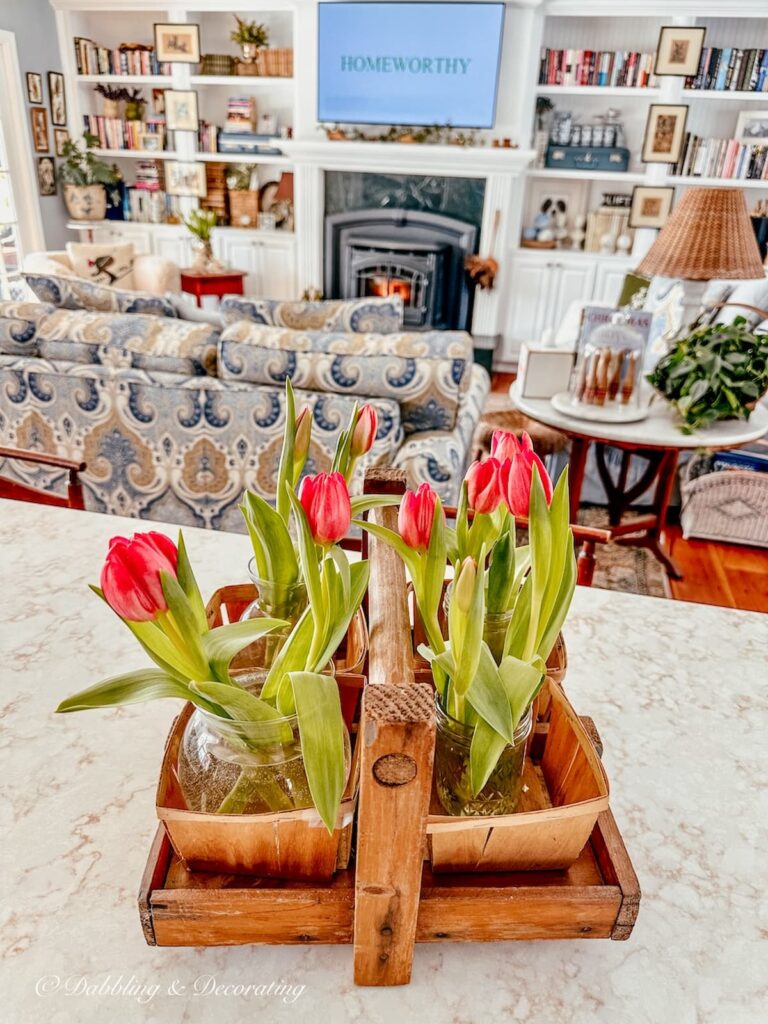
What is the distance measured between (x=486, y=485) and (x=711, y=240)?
6.74 feet

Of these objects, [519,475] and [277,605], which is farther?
[277,605]

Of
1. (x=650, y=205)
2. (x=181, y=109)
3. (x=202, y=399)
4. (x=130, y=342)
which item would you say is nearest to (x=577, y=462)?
(x=202, y=399)

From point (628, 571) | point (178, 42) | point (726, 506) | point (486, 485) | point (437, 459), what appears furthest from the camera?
point (178, 42)

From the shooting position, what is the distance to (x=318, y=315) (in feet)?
8.17

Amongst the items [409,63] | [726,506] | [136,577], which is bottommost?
[726,506]

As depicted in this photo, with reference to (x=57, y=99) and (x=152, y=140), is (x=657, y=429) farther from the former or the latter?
(x=57, y=99)

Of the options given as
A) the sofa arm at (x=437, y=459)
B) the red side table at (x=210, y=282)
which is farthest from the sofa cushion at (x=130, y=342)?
the red side table at (x=210, y=282)

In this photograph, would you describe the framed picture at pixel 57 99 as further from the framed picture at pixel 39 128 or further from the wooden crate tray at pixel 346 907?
the wooden crate tray at pixel 346 907

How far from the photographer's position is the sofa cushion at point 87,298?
2.54 meters

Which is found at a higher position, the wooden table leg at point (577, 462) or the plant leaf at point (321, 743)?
the plant leaf at point (321, 743)

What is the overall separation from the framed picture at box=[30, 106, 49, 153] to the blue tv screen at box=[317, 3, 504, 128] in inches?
81.6

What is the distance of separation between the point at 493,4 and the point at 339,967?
5.13m

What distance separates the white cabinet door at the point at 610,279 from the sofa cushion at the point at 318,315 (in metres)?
2.78

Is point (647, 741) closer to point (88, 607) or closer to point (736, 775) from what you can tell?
point (736, 775)
